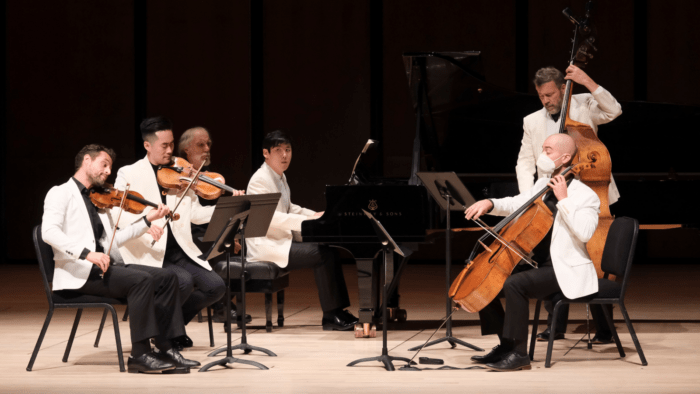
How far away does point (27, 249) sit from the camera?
9.17 metres

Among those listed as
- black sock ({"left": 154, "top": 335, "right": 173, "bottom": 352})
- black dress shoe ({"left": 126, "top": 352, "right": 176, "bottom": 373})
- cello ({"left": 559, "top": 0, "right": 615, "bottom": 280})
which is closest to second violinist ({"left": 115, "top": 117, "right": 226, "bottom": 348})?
black sock ({"left": 154, "top": 335, "right": 173, "bottom": 352})

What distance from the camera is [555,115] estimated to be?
4.55m

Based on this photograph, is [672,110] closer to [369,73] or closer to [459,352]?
[459,352]

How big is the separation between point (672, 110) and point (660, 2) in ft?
12.2

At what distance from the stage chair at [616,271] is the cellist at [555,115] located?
566 mm

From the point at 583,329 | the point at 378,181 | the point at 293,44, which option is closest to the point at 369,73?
the point at 293,44

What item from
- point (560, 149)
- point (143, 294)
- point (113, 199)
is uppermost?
point (560, 149)

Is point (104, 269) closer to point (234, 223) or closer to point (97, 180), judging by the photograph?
point (97, 180)

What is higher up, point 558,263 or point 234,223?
point 234,223

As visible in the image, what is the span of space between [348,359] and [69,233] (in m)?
1.45

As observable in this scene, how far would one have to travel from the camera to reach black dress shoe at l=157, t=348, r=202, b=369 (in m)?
3.71

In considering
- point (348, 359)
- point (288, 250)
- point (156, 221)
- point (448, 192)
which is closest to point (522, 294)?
point (448, 192)

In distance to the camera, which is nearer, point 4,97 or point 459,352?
point 459,352

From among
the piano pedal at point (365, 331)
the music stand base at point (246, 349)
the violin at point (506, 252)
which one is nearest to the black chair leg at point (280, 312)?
the piano pedal at point (365, 331)
